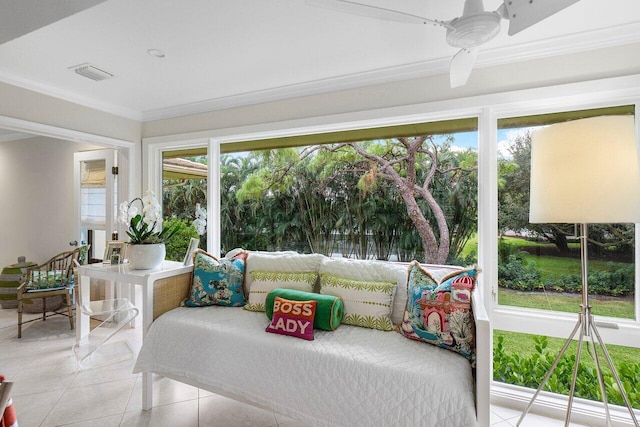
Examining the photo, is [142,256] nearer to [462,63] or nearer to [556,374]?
[462,63]

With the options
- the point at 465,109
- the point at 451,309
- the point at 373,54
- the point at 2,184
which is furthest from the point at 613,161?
the point at 2,184

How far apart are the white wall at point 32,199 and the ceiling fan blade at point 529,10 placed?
5325 mm

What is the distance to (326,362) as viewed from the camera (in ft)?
5.71

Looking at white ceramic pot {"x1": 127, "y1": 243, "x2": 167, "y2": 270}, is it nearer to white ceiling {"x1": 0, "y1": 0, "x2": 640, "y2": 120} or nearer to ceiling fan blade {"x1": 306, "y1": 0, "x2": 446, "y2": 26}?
white ceiling {"x1": 0, "y1": 0, "x2": 640, "y2": 120}

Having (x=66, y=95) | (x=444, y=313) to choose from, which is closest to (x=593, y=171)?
(x=444, y=313)

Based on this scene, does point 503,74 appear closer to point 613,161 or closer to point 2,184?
point 613,161

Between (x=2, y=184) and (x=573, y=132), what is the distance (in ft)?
22.0

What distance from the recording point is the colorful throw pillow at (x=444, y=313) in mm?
1748

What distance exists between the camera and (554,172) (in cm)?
158

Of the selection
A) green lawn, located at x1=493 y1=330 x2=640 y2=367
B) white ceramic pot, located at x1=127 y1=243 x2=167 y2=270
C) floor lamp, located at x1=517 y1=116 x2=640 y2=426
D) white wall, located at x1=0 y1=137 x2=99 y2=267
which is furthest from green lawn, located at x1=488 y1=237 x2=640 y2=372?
white wall, located at x1=0 y1=137 x2=99 y2=267

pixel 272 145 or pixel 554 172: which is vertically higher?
pixel 272 145

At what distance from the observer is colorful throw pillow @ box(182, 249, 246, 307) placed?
249cm

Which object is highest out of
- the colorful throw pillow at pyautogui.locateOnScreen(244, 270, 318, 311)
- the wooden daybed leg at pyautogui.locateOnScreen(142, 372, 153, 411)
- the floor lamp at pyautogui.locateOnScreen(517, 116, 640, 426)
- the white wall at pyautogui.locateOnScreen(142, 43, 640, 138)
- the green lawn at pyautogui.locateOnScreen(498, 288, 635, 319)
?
the white wall at pyautogui.locateOnScreen(142, 43, 640, 138)

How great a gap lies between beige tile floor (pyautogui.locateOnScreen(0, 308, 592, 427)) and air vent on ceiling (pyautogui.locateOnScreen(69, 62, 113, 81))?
7.98 feet
